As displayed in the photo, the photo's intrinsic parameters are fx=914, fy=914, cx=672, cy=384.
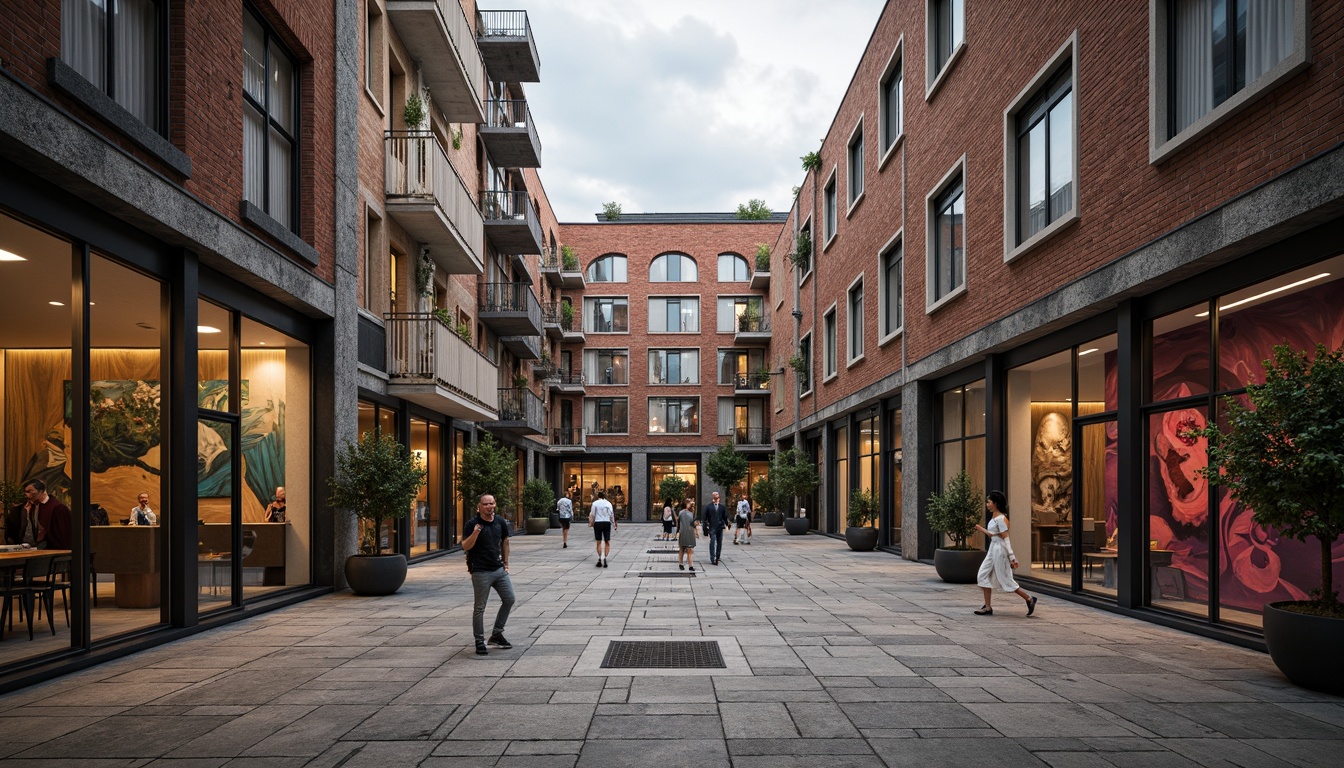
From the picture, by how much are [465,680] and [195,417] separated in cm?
473

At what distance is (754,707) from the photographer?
21.1 ft

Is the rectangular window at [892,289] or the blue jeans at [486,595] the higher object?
the rectangular window at [892,289]

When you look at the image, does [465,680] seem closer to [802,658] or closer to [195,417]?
[802,658]

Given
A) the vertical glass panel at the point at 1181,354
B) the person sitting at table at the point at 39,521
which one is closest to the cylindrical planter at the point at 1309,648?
the vertical glass panel at the point at 1181,354

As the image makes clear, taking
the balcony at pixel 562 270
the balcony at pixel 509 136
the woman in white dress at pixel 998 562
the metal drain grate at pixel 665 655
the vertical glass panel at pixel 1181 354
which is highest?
the balcony at pixel 509 136

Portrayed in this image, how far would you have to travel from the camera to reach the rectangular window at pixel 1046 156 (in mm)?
12531


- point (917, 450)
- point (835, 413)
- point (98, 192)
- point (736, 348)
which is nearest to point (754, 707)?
point (98, 192)

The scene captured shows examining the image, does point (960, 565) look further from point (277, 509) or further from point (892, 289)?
point (277, 509)

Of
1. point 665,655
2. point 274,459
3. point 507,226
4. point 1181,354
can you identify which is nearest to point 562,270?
point 507,226

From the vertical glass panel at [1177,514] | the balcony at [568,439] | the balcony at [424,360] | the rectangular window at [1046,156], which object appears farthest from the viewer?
the balcony at [568,439]

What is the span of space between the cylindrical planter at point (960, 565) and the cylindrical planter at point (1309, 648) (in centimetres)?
750

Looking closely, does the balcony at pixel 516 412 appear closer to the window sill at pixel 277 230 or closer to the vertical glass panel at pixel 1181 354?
the window sill at pixel 277 230

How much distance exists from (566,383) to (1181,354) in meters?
38.1

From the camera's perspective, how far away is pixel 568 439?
47031 mm
